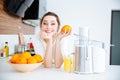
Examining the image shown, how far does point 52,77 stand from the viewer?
2.83ft

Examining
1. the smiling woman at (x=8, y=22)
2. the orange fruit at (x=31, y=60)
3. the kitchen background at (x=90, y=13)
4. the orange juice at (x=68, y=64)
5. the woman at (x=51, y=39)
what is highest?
the kitchen background at (x=90, y=13)

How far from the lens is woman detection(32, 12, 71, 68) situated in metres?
1.09

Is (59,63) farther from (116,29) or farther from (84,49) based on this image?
(116,29)

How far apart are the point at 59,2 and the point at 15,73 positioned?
2.48 m

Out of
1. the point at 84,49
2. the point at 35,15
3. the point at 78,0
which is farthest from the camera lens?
the point at 78,0

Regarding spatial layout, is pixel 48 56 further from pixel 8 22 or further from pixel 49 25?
pixel 8 22

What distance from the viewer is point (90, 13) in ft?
10.7

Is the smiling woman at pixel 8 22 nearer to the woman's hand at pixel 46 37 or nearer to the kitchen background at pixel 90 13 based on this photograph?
the woman's hand at pixel 46 37

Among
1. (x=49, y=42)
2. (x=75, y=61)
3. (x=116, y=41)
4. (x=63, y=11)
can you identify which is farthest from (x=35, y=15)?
(x=116, y=41)

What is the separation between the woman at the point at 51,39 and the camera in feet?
3.57

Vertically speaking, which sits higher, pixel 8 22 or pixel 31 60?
pixel 8 22

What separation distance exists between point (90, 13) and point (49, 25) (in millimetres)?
2220

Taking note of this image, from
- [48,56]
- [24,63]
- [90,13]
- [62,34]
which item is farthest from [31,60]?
[90,13]

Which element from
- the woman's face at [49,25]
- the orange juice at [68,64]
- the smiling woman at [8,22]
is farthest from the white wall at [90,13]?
the orange juice at [68,64]
